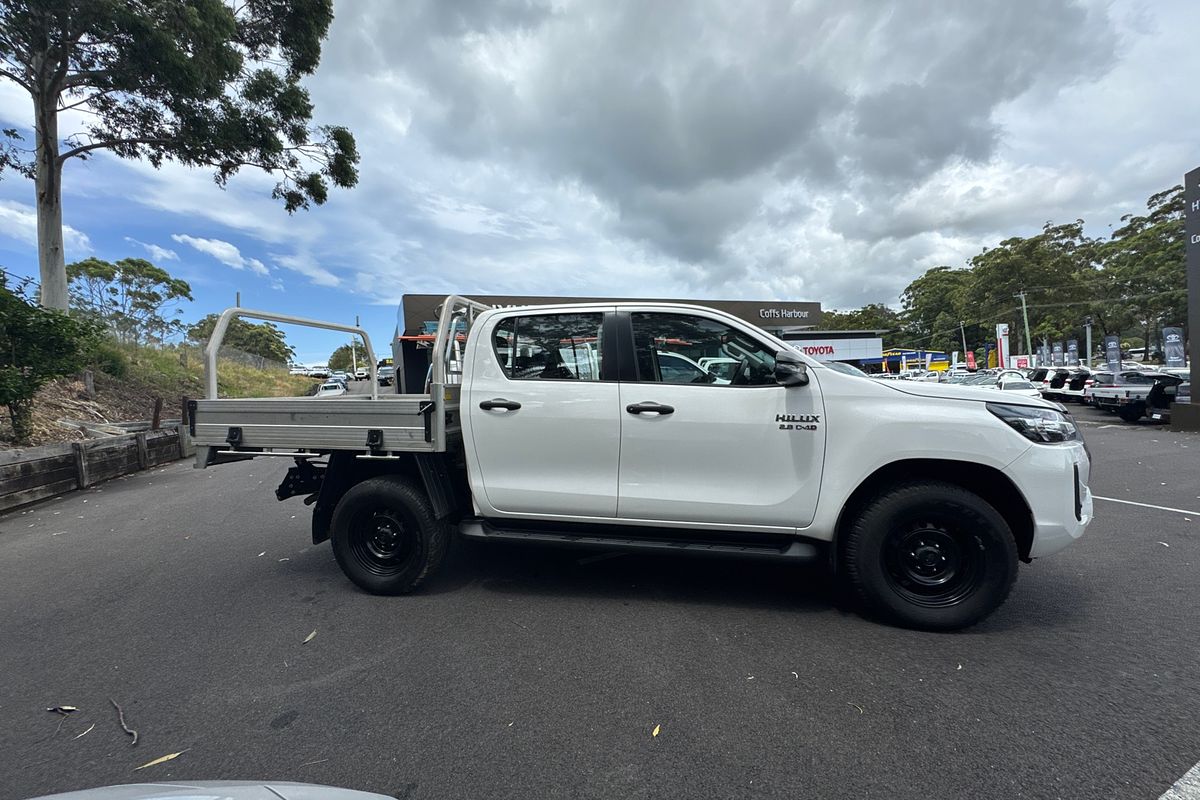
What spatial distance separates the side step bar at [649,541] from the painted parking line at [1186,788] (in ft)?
5.09

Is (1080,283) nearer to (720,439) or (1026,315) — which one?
(1026,315)

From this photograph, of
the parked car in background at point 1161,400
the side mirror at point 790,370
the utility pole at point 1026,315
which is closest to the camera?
the side mirror at point 790,370

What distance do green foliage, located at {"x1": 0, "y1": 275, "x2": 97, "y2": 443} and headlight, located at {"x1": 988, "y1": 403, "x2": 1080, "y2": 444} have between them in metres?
12.0

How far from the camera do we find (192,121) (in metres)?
12.1

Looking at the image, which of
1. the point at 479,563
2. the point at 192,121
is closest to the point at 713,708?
the point at 479,563

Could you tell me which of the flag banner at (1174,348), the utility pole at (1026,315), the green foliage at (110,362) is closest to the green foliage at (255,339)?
the green foliage at (110,362)

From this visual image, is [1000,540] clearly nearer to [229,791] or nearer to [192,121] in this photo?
[229,791]

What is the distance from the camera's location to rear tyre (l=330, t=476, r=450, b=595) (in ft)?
12.0

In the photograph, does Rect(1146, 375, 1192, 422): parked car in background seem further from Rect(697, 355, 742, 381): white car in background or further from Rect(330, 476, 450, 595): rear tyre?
Rect(330, 476, 450, 595): rear tyre

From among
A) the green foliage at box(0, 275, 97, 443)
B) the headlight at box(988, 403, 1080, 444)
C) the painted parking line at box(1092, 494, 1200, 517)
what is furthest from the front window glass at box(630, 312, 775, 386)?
A: the green foliage at box(0, 275, 97, 443)

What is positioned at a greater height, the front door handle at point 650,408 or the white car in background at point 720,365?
the white car in background at point 720,365

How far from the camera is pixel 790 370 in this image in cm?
310

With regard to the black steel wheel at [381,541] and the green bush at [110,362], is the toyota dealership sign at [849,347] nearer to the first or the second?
the green bush at [110,362]

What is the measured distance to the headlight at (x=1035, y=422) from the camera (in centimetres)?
303
